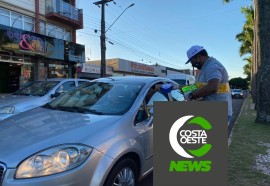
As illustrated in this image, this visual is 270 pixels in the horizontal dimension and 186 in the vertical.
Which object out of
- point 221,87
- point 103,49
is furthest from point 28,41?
point 221,87

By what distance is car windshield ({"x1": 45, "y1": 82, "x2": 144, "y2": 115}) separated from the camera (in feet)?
13.6

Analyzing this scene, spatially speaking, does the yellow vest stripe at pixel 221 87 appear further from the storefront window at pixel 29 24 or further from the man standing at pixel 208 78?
the storefront window at pixel 29 24

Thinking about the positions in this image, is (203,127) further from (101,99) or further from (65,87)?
(65,87)

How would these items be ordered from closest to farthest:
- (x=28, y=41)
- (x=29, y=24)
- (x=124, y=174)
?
(x=124, y=174) < (x=28, y=41) < (x=29, y=24)

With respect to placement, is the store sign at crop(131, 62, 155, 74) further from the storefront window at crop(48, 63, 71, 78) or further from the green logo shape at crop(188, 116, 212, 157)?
the green logo shape at crop(188, 116, 212, 157)

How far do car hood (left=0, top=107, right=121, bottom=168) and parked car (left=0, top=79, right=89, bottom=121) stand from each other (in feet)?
12.7

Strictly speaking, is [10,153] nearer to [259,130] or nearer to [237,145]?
[237,145]

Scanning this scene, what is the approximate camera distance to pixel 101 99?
175 inches

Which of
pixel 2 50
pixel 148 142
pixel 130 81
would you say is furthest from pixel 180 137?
pixel 2 50

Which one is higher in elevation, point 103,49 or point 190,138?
point 103,49

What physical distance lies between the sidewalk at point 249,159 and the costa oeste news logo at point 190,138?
1.82 m

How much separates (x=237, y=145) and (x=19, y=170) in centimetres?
525

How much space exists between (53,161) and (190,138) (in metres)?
1.27

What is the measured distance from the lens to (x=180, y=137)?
304 cm
